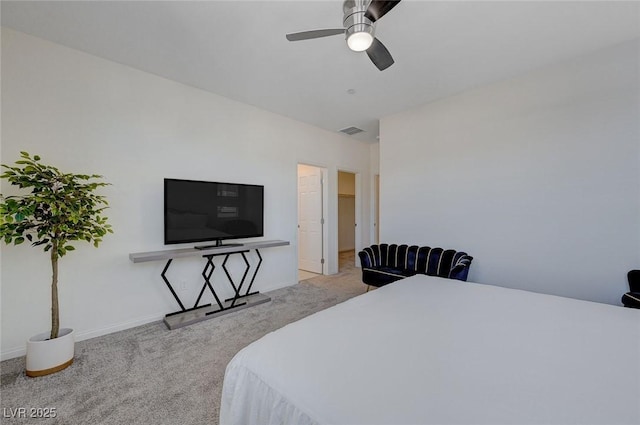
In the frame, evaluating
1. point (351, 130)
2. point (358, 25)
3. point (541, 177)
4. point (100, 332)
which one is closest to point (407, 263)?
point (541, 177)

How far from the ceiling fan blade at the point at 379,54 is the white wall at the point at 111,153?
227 cm

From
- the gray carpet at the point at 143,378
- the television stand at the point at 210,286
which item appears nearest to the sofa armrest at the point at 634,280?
the gray carpet at the point at 143,378

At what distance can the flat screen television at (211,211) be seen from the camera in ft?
9.45

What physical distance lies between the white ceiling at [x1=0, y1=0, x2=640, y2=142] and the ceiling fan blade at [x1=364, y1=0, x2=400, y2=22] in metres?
0.40

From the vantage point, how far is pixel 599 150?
2.54 m

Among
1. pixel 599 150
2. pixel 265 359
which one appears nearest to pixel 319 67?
pixel 265 359

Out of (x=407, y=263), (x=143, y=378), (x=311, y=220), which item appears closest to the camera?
(x=143, y=378)

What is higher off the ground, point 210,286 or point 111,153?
point 111,153

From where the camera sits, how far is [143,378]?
1.90 m

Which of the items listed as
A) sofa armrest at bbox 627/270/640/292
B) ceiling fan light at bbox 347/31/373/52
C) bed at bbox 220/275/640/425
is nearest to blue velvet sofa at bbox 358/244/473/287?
sofa armrest at bbox 627/270/640/292

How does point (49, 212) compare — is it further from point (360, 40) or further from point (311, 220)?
point (311, 220)

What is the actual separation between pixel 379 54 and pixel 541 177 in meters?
2.38

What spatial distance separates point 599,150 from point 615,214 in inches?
25.9

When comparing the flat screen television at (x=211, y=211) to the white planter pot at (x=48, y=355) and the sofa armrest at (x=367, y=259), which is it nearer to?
the white planter pot at (x=48, y=355)
